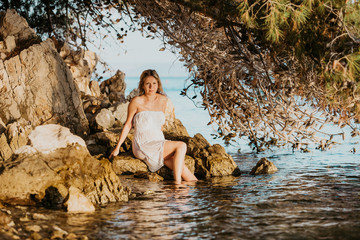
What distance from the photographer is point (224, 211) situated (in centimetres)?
546

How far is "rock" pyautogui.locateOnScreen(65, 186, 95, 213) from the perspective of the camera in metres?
5.42

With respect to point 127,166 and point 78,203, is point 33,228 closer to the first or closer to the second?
point 78,203

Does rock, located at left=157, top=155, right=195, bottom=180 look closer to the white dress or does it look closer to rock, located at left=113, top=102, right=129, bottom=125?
the white dress

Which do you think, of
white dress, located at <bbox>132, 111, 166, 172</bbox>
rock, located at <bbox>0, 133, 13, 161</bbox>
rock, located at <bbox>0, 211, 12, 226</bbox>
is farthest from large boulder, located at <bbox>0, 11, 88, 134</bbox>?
rock, located at <bbox>0, 211, 12, 226</bbox>

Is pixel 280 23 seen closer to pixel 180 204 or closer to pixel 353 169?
pixel 180 204

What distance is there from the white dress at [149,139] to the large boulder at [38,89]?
94.0 inches

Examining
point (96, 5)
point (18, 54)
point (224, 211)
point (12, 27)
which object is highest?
point (96, 5)

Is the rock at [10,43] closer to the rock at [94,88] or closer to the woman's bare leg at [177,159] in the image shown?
the rock at [94,88]

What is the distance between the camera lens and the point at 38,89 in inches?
376

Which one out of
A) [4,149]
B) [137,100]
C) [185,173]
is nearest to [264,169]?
[185,173]

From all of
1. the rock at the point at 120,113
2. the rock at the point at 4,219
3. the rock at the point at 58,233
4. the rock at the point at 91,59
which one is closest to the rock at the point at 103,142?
the rock at the point at 120,113

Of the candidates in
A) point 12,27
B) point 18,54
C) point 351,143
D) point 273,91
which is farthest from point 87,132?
point 351,143

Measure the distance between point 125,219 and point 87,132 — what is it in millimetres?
5381

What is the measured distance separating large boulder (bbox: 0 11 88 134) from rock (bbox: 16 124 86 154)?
9.22ft
